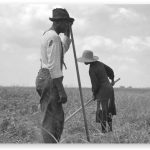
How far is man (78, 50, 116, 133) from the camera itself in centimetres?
495

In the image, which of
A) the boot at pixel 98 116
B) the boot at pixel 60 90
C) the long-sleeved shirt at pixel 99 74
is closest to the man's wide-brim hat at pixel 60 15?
the boot at pixel 60 90

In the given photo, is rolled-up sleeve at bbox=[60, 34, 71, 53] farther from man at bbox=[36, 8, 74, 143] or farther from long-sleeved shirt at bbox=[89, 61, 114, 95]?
long-sleeved shirt at bbox=[89, 61, 114, 95]

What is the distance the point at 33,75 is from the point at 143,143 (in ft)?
3.56

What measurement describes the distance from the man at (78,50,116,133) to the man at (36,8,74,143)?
1.79 ft

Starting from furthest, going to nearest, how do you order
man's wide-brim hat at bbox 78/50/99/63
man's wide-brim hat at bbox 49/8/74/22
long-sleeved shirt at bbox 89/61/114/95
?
long-sleeved shirt at bbox 89/61/114/95 < man's wide-brim hat at bbox 78/50/99/63 < man's wide-brim hat at bbox 49/8/74/22

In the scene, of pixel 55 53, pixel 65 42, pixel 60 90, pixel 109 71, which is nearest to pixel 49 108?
pixel 60 90

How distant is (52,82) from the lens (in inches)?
170

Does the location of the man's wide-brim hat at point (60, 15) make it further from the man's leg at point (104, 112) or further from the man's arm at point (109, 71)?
the man's leg at point (104, 112)

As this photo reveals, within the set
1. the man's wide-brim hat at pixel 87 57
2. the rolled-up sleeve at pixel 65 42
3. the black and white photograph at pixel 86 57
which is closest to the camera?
the rolled-up sleeve at pixel 65 42

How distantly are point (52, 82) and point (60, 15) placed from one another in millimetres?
595

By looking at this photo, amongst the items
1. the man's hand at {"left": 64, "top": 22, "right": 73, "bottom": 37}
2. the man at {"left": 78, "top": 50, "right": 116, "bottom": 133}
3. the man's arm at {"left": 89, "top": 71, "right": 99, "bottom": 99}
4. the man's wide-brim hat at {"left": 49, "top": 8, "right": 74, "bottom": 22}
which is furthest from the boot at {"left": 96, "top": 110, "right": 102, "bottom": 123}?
the man's wide-brim hat at {"left": 49, "top": 8, "right": 74, "bottom": 22}

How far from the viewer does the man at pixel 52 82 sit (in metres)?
4.31

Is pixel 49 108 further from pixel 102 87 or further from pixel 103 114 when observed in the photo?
pixel 102 87
